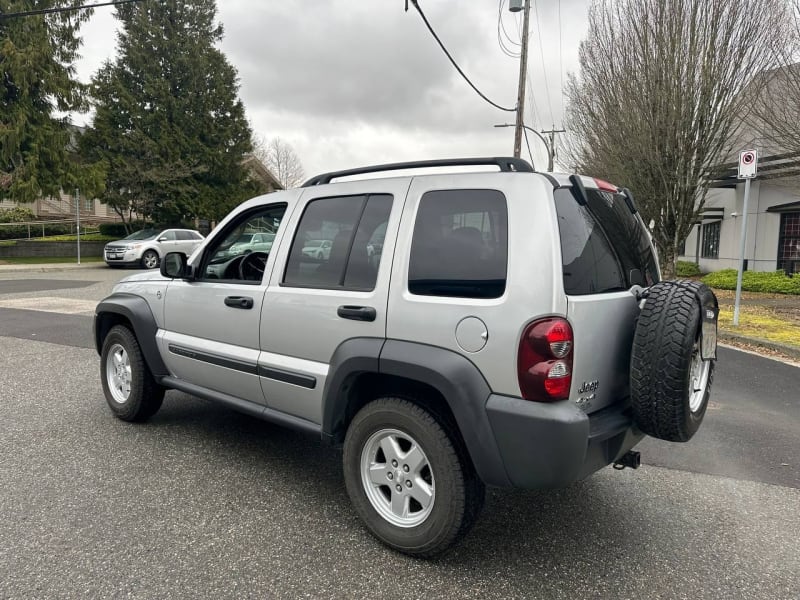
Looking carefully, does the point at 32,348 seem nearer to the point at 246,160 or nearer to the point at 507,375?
the point at 507,375

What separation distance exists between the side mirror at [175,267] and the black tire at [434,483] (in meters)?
1.93

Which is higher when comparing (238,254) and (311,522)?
(238,254)


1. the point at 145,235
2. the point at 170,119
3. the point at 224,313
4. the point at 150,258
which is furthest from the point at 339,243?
the point at 170,119

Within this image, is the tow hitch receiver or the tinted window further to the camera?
the tinted window

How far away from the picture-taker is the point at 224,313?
3.73m

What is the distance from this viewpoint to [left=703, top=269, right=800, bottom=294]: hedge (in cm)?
1521

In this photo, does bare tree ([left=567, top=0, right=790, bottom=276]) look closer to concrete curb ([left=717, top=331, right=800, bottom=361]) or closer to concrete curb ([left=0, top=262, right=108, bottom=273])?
concrete curb ([left=717, top=331, right=800, bottom=361])

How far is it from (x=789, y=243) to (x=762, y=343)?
41.4ft

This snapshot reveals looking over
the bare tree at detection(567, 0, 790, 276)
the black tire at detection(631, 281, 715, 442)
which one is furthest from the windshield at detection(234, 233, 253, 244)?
the bare tree at detection(567, 0, 790, 276)

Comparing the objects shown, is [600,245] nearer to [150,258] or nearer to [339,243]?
[339,243]

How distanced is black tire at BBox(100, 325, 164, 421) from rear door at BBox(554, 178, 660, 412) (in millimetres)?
3364

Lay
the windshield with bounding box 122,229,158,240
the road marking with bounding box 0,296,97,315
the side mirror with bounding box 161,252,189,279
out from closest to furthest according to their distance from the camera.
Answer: the side mirror with bounding box 161,252,189,279 < the road marking with bounding box 0,296,97,315 < the windshield with bounding box 122,229,158,240

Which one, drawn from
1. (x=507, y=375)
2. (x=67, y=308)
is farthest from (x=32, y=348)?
(x=507, y=375)

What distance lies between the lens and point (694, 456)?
414 cm
